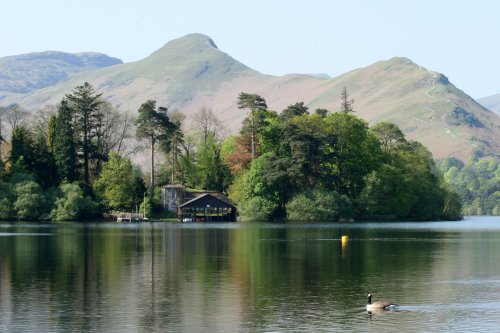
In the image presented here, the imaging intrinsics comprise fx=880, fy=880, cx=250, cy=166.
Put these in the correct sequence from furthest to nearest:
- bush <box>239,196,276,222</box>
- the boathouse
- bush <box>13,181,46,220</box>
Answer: the boathouse → bush <box>239,196,276,222</box> → bush <box>13,181,46,220</box>

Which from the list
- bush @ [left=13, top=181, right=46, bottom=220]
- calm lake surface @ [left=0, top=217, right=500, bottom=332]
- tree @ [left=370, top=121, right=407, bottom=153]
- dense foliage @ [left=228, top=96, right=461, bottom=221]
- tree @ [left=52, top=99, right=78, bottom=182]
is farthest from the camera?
tree @ [left=370, top=121, right=407, bottom=153]

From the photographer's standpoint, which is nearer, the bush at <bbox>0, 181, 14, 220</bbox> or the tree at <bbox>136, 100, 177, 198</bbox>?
the bush at <bbox>0, 181, 14, 220</bbox>

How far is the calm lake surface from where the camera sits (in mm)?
38562

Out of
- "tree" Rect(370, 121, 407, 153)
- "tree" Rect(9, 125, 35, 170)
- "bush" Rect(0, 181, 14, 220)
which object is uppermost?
"tree" Rect(370, 121, 407, 153)

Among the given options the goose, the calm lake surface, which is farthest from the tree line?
the goose

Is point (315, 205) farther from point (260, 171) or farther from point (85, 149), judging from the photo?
point (85, 149)

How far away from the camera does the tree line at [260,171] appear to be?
160 meters

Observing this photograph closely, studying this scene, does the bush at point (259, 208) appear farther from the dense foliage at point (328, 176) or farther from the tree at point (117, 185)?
the tree at point (117, 185)

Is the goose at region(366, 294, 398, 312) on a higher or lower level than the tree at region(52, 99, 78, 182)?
lower

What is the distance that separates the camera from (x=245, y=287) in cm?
5109

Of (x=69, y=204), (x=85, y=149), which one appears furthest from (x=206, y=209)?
Result: (x=69, y=204)

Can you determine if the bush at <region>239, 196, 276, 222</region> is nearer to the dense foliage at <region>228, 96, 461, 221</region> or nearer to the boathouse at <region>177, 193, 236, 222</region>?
the dense foliage at <region>228, 96, 461, 221</region>

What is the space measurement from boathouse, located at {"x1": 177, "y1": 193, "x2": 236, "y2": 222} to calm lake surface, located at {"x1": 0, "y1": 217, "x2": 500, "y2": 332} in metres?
83.7

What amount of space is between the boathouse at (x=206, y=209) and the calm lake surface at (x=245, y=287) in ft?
275
